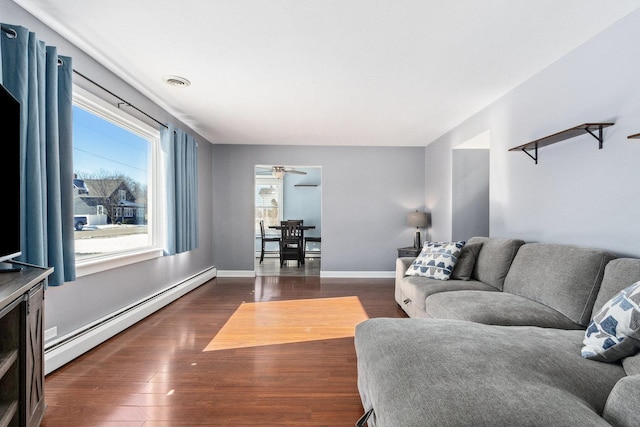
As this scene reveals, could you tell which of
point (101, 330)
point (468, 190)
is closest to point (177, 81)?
point (101, 330)

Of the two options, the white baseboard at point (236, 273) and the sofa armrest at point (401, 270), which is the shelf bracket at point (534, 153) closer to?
the sofa armrest at point (401, 270)

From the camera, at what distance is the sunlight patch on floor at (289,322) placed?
277cm

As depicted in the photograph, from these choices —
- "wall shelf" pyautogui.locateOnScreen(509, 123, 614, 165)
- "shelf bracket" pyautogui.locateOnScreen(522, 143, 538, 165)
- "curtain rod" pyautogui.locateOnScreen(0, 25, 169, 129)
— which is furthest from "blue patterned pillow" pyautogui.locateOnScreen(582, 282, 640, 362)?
"curtain rod" pyautogui.locateOnScreen(0, 25, 169, 129)

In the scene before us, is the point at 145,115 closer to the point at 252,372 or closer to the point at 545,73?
the point at 252,372

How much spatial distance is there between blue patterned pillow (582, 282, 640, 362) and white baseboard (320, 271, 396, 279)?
408cm

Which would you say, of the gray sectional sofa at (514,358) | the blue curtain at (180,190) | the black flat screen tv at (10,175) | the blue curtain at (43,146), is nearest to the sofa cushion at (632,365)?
the gray sectional sofa at (514,358)

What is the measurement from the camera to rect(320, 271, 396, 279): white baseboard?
5492mm

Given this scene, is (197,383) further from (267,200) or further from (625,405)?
(267,200)

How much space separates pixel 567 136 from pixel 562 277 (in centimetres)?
107

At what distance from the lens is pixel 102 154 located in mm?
2838

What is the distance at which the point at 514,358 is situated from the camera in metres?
1.29

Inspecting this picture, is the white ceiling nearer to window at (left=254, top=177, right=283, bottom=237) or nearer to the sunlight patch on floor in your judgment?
the sunlight patch on floor

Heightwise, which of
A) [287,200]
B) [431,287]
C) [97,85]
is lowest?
[431,287]

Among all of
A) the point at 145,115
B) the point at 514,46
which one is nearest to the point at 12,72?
the point at 145,115
